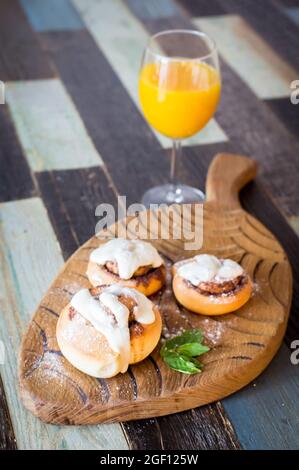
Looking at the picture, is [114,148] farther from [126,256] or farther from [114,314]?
[114,314]

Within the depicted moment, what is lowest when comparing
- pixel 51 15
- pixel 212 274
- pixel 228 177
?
pixel 51 15

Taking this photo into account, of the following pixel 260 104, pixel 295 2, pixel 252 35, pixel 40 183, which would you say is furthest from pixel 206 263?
pixel 295 2

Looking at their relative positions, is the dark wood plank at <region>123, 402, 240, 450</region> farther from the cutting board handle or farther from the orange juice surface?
the orange juice surface

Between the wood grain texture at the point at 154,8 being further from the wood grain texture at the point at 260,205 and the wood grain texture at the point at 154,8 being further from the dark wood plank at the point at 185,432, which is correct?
the dark wood plank at the point at 185,432

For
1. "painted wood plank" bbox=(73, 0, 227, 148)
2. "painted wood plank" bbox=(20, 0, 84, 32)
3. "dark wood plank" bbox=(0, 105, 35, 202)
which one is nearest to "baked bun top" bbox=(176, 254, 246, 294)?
"dark wood plank" bbox=(0, 105, 35, 202)

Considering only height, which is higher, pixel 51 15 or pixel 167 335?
pixel 167 335

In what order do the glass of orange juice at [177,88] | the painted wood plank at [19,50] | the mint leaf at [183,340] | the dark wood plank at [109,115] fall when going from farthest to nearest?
the painted wood plank at [19,50]
the dark wood plank at [109,115]
the glass of orange juice at [177,88]
the mint leaf at [183,340]

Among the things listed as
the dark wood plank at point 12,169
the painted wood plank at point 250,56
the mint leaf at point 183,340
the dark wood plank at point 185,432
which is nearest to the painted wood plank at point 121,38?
the painted wood plank at point 250,56

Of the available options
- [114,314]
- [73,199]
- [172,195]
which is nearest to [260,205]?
[172,195]

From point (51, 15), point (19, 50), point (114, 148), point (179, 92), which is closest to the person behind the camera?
point (179, 92)
